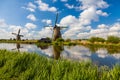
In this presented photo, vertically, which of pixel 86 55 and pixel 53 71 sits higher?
pixel 53 71

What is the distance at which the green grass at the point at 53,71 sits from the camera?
770 centimetres

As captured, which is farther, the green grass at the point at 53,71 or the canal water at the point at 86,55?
the canal water at the point at 86,55

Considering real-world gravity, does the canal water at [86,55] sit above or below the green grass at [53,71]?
below

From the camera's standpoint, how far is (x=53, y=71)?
29.5 feet

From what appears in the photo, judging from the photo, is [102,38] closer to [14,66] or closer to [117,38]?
[117,38]

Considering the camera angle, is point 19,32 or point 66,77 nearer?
point 66,77

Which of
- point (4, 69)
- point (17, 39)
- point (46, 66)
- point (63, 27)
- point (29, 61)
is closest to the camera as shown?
point (46, 66)

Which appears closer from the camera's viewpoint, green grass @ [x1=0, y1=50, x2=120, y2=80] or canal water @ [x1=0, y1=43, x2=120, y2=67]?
green grass @ [x1=0, y1=50, x2=120, y2=80]

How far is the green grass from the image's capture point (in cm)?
770

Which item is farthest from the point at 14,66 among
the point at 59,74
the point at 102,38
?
the point at 102,38

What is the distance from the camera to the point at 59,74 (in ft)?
27.6

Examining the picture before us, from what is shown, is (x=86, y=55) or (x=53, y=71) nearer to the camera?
(x=53, y=71)

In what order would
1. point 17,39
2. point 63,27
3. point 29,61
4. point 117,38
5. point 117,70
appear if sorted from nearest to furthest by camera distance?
point 117,70, point 29,61, point 117,38, point 63,27, point 17,39

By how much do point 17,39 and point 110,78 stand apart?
8943 cm
